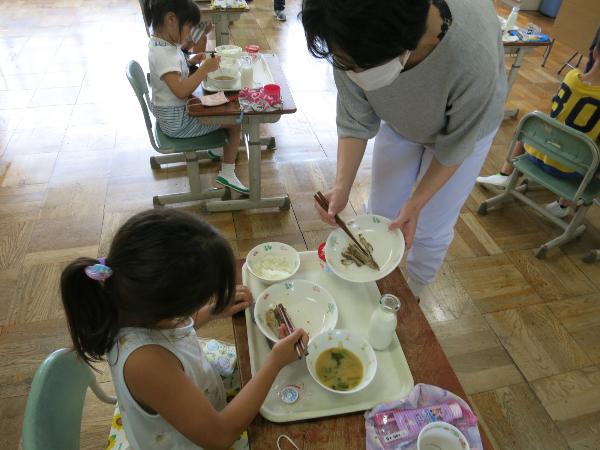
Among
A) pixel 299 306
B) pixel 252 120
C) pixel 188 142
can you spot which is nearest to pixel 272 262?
pixel 299 306

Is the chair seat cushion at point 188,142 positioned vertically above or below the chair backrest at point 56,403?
below

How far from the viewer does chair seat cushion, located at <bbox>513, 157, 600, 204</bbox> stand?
2.10 metres

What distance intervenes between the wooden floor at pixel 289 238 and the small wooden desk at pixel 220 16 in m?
0.80

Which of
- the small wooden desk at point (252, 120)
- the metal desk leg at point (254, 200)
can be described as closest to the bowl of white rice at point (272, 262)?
the small wooden desk at point (252, 120)

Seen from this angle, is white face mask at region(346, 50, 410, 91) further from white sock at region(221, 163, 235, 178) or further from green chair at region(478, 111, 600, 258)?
white sock at region(221, 163, 235, 178)

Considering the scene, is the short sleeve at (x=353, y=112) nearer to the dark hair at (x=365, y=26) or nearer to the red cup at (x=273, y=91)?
the dark hair at (x=365, y=26)

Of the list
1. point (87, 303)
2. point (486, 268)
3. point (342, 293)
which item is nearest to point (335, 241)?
point (342, 293)

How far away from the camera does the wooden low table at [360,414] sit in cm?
82

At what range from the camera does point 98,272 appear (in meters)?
0.75

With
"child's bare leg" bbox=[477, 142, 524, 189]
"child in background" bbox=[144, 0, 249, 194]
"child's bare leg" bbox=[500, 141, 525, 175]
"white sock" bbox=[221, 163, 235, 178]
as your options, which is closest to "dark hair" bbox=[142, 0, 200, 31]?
"child in background" bbox=[144, 0, 249, 194]

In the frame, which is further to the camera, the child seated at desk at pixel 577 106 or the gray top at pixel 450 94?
the child seated at desk at pixel 577 106

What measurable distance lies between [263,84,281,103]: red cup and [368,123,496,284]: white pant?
68 cm

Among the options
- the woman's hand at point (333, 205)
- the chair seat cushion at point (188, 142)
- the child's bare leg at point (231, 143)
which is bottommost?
the child's bare leg at point (231, 143)

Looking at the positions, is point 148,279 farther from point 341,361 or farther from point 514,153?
point 514,153
